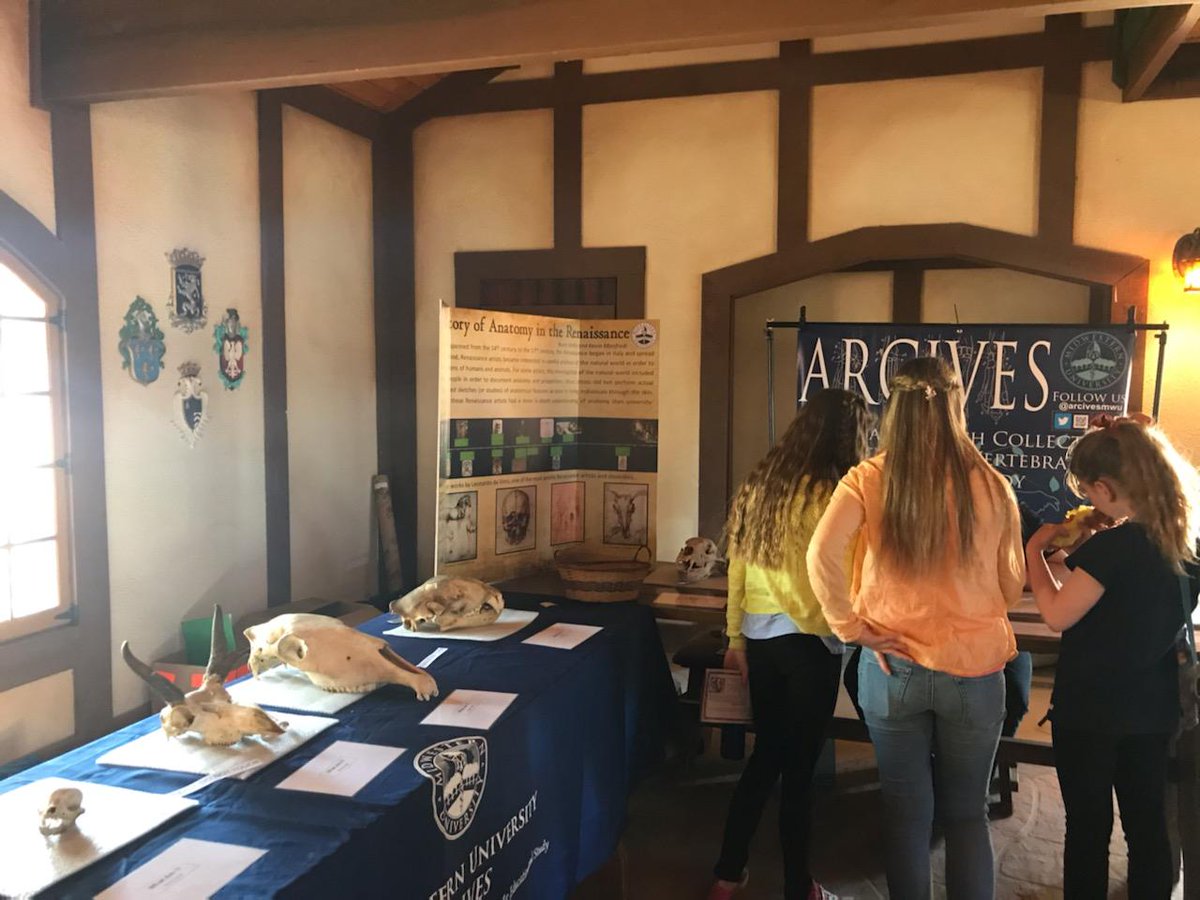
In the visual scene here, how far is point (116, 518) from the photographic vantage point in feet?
12.1

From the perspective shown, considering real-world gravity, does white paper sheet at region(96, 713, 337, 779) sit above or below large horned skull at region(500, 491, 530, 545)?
below

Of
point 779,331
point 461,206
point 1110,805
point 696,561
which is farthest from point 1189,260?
point 461,206

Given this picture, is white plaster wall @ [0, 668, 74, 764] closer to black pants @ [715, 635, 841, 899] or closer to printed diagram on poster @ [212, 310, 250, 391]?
printed diagram on poster @ [212, 310, 250, 391]

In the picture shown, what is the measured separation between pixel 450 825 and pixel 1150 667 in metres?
1.70

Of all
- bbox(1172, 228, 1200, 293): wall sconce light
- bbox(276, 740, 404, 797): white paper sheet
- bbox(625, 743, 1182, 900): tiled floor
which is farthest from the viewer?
bbox(1172, 228, 1200, 293): wall sconce light

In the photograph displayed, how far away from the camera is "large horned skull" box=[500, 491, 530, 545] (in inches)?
146

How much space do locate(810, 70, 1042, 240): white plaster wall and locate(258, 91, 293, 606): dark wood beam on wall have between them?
8.89 feet

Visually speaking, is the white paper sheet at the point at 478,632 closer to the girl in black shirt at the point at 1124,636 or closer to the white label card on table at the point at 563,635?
the white label card on table at the point at 563,635

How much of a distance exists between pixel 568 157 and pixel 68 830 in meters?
4.35

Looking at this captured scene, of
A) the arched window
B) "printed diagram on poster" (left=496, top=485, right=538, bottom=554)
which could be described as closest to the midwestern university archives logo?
"printed diagram on poster" (left=496, top=485, right=538, bottom=554)

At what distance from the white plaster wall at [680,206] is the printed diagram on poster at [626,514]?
135 centimetres

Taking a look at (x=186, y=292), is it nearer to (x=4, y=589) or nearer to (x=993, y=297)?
(x=4, y=589)

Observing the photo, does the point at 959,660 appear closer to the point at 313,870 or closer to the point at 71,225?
the point at 313,870

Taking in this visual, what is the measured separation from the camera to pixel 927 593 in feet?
7.11
